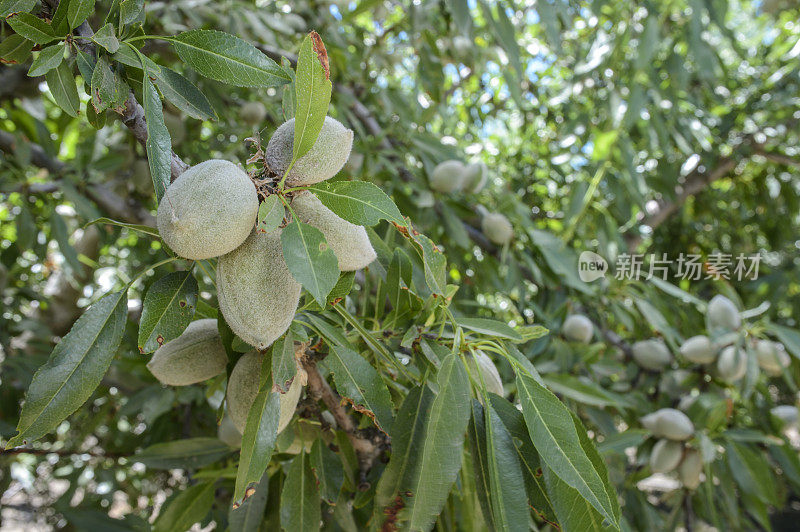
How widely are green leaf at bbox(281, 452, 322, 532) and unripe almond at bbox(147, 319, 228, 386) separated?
17 centimetres

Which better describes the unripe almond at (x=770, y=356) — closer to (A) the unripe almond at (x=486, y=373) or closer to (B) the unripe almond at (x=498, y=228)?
(B) the unripe almond at (x=498, y=228)

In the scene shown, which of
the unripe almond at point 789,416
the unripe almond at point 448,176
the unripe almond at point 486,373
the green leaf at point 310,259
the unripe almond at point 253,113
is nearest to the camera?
the green leaf at point 310,259

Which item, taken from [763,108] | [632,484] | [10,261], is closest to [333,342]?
[632,484]

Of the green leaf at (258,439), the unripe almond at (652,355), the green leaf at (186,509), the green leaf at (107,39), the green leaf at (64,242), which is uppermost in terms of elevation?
the green leaf at (107,39)

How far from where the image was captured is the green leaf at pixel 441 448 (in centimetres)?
55

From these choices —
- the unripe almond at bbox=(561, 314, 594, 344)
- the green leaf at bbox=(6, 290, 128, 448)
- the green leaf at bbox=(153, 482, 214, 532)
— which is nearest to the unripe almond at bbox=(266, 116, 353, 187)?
the green leaf at bbox=(6, 290, 128, 448)

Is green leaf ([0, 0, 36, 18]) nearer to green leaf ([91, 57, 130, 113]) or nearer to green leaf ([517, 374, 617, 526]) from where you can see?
green leaf ([91, 57, 130, 113])

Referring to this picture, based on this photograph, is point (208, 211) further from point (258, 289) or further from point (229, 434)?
point (229, 434)

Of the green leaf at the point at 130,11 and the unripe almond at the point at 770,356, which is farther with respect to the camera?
the unripe almond at the point at 770,356

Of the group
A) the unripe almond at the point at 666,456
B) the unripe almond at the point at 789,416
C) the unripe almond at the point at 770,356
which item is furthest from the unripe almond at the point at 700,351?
the unripe almond at the point at 789,416

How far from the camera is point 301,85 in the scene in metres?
0.51

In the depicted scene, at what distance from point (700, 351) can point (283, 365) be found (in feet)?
4.25

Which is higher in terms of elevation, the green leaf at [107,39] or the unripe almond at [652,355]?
the green leaf at [107,39]

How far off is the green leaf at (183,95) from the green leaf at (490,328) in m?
0.36
